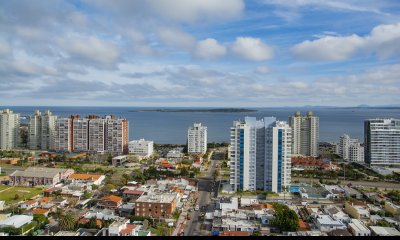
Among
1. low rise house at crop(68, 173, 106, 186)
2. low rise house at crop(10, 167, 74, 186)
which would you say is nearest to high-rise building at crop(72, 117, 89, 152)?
low rise house at crop(68, 173, 106, 186)

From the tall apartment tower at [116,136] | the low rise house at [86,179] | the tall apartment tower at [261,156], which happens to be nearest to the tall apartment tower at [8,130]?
the tall apartment tower at [116,136]

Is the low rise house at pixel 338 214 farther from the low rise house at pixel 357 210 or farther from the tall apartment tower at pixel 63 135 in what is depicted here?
the tall apartment tower at pixel 63 135

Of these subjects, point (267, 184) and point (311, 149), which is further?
point (311, 149)

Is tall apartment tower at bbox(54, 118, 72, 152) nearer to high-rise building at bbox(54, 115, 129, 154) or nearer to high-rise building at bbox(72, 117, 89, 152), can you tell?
high-rise building at bbox(54, 115, 129, 154)
